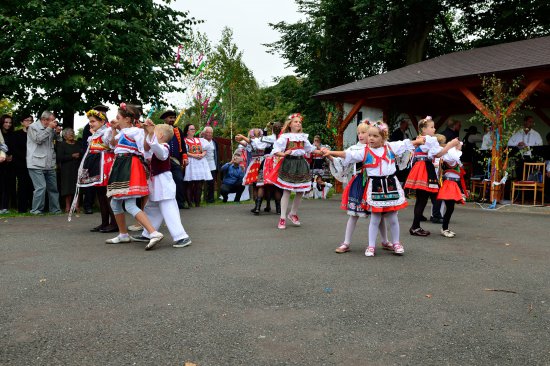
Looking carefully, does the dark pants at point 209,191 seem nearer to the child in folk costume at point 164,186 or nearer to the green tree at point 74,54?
the green tree at point 74,54

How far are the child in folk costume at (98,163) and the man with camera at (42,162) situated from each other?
2.84 meters

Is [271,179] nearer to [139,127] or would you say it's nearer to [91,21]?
[139,127]

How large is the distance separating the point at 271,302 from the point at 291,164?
4613 millimetres

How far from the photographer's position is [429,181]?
7855 mm

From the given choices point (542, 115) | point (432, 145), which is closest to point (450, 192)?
point (432, 145)

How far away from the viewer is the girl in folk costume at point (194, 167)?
12195 millimetres

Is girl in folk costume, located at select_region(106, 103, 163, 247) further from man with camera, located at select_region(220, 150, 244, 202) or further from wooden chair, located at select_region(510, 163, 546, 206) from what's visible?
wooden chair, located at select_region(510, 163, 546, 206)

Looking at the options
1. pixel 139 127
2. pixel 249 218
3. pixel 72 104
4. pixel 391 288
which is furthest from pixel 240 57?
pixel 391 288

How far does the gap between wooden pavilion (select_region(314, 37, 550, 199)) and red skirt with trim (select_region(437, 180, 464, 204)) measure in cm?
578

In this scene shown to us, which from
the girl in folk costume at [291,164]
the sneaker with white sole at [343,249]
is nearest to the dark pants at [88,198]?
the girl in folk costume at [291,164]

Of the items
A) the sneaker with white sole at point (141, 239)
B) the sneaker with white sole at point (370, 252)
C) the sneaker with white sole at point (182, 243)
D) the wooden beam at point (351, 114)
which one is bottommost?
the sneaker with white sole at point (141, 239)

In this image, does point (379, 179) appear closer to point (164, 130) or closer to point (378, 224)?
point (378, 224)

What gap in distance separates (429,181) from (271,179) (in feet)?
8.24

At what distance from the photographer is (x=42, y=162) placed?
10.2 m
